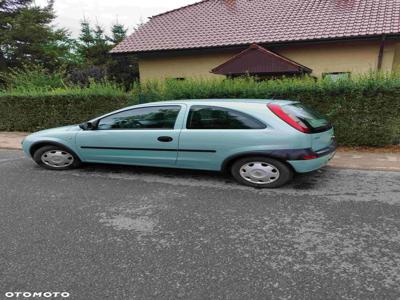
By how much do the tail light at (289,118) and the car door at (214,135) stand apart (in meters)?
0.28

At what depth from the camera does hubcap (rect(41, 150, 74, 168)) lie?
593 centimetres

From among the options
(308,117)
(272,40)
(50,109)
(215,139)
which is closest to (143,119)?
(215,139)

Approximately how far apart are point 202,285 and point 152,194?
2268 mm

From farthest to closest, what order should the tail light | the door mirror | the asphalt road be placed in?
the door mirror
the tail light
the asphalt road

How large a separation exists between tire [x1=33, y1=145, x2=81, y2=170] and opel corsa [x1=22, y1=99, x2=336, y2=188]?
0.11 m

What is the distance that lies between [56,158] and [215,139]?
10.4ft

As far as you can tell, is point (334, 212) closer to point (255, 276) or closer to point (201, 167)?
point (255, 276)

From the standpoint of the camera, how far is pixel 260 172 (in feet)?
15.5

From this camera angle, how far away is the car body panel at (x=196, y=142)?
4.53 metres

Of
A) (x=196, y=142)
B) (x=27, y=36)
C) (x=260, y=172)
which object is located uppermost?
(x=27, y=36)

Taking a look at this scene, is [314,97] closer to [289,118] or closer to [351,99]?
[351,99]

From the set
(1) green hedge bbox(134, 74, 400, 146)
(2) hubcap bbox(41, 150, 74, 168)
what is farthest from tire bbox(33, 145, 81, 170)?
(1) green hedge bbox(134, 74, 400, 146)

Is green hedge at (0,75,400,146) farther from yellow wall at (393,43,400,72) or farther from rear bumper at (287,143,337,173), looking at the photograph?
yellow wall at (393,43,400,72)

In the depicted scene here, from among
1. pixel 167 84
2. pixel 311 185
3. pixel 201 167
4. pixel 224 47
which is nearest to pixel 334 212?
pixel 311 185
